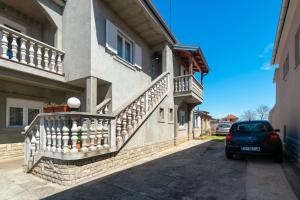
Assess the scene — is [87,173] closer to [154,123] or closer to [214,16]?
[154,123]

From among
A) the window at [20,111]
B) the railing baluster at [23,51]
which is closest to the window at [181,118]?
the window at [20,111]

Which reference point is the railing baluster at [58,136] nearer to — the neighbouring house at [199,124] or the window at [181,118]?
the window at [181,118]

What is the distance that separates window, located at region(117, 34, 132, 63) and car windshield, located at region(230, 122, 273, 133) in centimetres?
585

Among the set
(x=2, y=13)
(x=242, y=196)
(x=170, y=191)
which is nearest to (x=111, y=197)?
(x=170, y=191)

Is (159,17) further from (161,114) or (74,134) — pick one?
(74,134)

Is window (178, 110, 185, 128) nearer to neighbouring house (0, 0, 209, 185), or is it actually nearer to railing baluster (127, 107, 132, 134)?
neighbouring house (0, 0, 209, 185)

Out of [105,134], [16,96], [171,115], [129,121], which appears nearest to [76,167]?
[105,134]

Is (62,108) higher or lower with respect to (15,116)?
higher

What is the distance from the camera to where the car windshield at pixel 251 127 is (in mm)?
7175

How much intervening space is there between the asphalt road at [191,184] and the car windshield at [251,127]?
1.26 metres

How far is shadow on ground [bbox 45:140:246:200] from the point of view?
405cm

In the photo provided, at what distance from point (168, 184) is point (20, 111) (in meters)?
6.52

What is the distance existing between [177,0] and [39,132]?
40.6ft

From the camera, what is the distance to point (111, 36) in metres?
7.90
